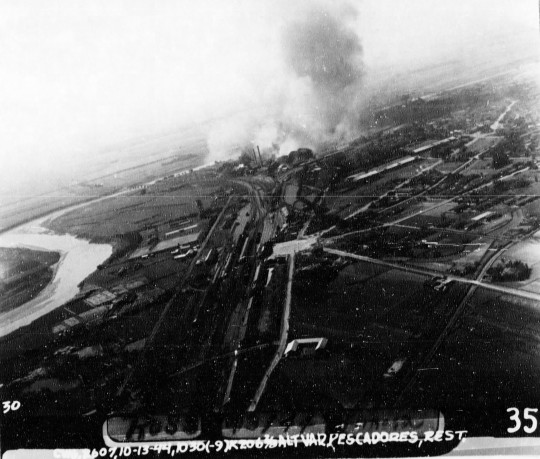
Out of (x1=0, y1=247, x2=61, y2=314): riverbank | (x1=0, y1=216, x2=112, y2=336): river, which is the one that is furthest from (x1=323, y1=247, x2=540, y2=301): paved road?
(x1=0, y1=247, x2=61, y2=314): riverbank

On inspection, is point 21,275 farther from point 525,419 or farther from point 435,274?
point 525,419

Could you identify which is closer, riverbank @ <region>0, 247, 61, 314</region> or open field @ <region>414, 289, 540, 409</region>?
open field @ <region>414, 289, 540, 409</region>

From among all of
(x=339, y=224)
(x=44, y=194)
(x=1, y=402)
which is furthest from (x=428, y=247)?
(x=1, y=402)

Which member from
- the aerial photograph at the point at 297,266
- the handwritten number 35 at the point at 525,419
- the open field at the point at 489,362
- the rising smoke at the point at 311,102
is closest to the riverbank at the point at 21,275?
the aerial photograph at the point at 297,266

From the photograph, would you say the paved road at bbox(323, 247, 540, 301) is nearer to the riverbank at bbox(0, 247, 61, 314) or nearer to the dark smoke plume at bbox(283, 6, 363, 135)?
the dark smoke plume at bbox(283, 6, 363, 135)

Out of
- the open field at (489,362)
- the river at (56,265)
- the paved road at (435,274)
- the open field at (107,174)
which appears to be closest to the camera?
the open field at (489,362)

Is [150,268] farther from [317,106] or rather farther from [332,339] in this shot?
[317,106]

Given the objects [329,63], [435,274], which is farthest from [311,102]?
[435,274]

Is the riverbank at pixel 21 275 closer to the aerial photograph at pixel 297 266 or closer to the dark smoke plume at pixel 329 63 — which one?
the aerial photograph at pixel 297 266
